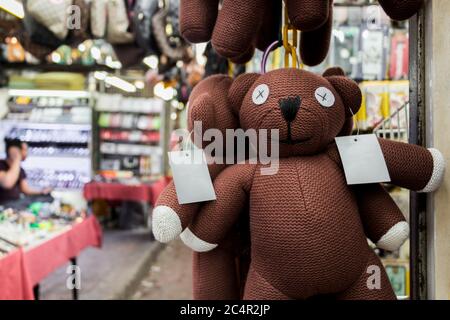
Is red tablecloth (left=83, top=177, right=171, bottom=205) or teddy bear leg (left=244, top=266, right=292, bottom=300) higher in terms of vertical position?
teddy bear leg (left=244, top=266, right=292, bottom=300)

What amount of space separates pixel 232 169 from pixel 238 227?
0.19 meters

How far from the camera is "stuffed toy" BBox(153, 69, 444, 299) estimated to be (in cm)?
112

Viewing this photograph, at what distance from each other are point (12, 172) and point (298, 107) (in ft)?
11.8

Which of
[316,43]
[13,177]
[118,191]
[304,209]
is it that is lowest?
[118,191]

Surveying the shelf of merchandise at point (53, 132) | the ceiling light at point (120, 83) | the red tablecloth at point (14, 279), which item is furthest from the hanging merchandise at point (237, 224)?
the ceiling light at point (120, 83)

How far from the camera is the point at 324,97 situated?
3.84 feet

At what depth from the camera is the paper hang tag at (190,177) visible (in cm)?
116

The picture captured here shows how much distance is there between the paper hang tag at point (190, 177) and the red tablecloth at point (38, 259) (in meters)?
1.25

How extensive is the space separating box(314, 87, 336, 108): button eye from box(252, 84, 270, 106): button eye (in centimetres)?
12

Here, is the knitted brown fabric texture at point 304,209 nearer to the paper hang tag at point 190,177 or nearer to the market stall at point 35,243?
the paper hang tag at point 190,177

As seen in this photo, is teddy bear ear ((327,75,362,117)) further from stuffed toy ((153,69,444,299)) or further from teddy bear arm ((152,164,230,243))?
teddy bear arm ((152,164,230,243))

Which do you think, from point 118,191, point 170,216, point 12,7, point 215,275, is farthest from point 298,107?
point 118,191

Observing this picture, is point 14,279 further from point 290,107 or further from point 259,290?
point 290,107

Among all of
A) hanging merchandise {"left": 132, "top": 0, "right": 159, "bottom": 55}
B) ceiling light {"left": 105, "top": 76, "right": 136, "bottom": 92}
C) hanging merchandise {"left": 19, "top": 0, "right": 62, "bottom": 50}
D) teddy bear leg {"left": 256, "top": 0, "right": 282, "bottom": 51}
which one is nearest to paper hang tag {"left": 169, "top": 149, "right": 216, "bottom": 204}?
teddy bear leg {"left": 256, "top": 0, "right": 282, "bottom": 51}
